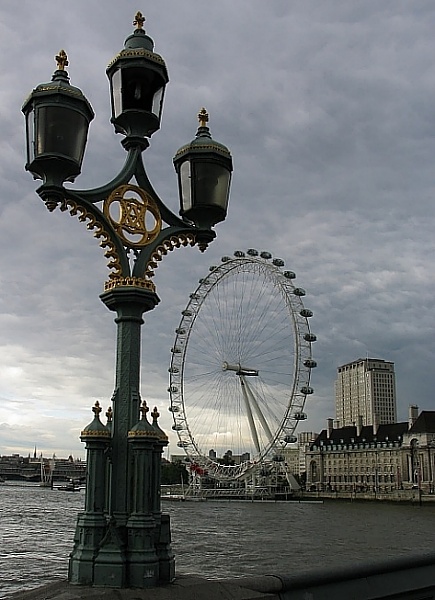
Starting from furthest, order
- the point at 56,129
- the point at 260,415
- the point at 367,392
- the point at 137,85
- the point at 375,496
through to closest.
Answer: the point at 367,392, the point at 375,496, the point at 260,415, the point at 137,85, the point at 56,129

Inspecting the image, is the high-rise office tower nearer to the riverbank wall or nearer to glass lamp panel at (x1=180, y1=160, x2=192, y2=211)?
the riverbank wall

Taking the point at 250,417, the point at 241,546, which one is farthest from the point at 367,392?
the point at 241,546

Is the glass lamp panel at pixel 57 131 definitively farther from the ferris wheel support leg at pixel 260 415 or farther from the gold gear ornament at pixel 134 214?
the ferris wheel support leg at pixel 260 415

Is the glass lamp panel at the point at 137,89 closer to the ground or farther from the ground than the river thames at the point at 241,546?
farther from the ground

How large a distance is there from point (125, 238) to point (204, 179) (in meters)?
0.81

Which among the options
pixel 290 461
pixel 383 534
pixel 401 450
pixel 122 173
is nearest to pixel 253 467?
pixel 383 534

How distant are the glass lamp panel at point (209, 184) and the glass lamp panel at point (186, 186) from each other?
57 mm

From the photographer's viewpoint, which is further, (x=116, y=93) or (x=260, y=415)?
(x=260, y=415)

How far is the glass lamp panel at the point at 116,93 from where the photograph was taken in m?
5.20

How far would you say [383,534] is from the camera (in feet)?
118

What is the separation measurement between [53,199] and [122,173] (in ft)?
2.00

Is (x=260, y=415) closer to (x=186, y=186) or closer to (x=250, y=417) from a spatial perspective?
(x=250, y=417)

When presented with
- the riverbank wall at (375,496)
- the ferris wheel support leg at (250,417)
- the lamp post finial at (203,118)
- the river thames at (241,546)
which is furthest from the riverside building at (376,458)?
the lamp post finial at (203,118)

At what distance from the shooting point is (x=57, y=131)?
4648mm
